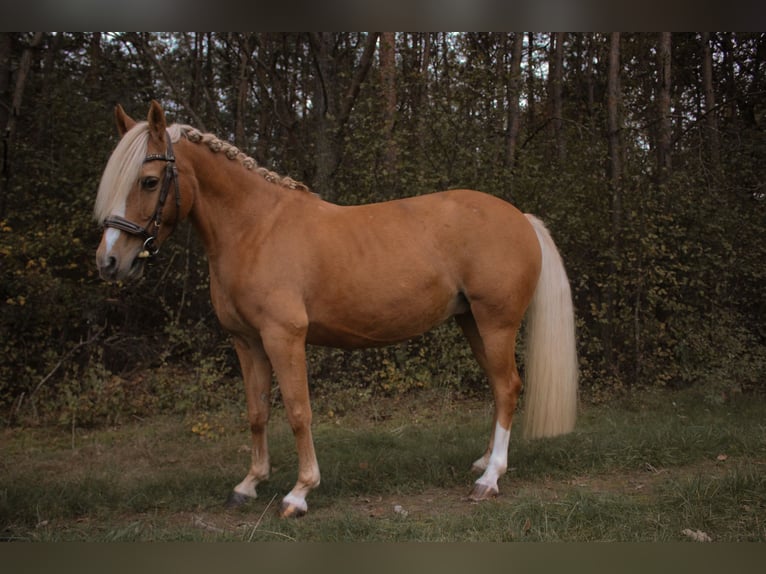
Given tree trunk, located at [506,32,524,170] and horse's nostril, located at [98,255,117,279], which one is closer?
horse's nostril, located at [98,255,117,279]

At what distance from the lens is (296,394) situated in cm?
343

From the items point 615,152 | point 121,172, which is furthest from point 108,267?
point 615,152

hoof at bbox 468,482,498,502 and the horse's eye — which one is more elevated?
the horse's eye

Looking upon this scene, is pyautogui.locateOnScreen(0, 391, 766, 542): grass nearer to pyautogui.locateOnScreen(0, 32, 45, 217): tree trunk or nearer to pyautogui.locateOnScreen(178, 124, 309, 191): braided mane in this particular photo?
pyautogui.locateOnScreen(178, 124, 309, 191): braided mane

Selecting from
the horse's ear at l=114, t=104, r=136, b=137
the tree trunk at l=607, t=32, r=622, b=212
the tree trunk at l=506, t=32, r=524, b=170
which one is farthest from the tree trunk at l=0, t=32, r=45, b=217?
the tree trunk at l=607, t=32, r=622, b=212

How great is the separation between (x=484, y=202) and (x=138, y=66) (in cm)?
714

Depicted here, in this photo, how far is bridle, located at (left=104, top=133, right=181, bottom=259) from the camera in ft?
9.78

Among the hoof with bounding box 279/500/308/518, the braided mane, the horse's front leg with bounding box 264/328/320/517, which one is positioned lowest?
the hoof with bounding box 279/500/308/518

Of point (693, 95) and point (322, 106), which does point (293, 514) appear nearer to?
point (322, 106)

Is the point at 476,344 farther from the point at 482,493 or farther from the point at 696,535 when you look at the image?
the point at 696,535

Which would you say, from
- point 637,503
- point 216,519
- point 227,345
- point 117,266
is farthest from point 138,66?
point 637,503

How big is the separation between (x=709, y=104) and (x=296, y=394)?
340 inches

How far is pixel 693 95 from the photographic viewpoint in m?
10.2

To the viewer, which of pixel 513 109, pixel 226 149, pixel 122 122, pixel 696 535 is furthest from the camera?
pixel 513 109
